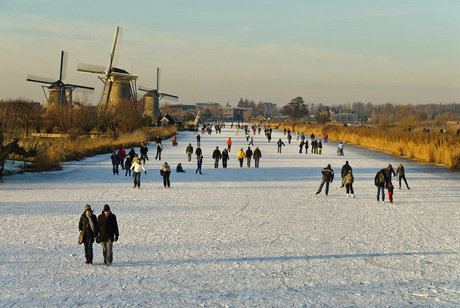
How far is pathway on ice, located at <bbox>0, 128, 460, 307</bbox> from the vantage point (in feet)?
24.9

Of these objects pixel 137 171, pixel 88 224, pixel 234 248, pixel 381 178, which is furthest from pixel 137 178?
pixel 88 224

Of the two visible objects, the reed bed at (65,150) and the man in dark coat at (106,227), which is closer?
the man in dark coat at (106,227)

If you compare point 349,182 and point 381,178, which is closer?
point 381,178

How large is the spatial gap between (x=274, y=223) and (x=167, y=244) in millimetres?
3409

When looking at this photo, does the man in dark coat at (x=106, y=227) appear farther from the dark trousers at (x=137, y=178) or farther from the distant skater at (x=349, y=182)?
the distant skater at (x=349, y=182)

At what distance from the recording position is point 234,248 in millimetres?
10195

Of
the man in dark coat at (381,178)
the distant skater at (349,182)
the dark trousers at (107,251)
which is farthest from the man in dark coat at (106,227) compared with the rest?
the distant skater at (349,182)

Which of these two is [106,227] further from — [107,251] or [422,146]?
[422,146]

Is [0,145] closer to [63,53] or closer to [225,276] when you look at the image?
[225,276]

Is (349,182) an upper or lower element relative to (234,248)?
upper

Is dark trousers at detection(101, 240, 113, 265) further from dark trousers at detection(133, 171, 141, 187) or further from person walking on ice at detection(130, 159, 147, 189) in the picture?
dark trousers at detection(133, 171, 141, 187)

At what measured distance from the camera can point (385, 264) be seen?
9.21 metres

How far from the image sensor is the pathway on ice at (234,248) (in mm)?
7586

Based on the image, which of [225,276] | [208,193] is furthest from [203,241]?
[208,193]
